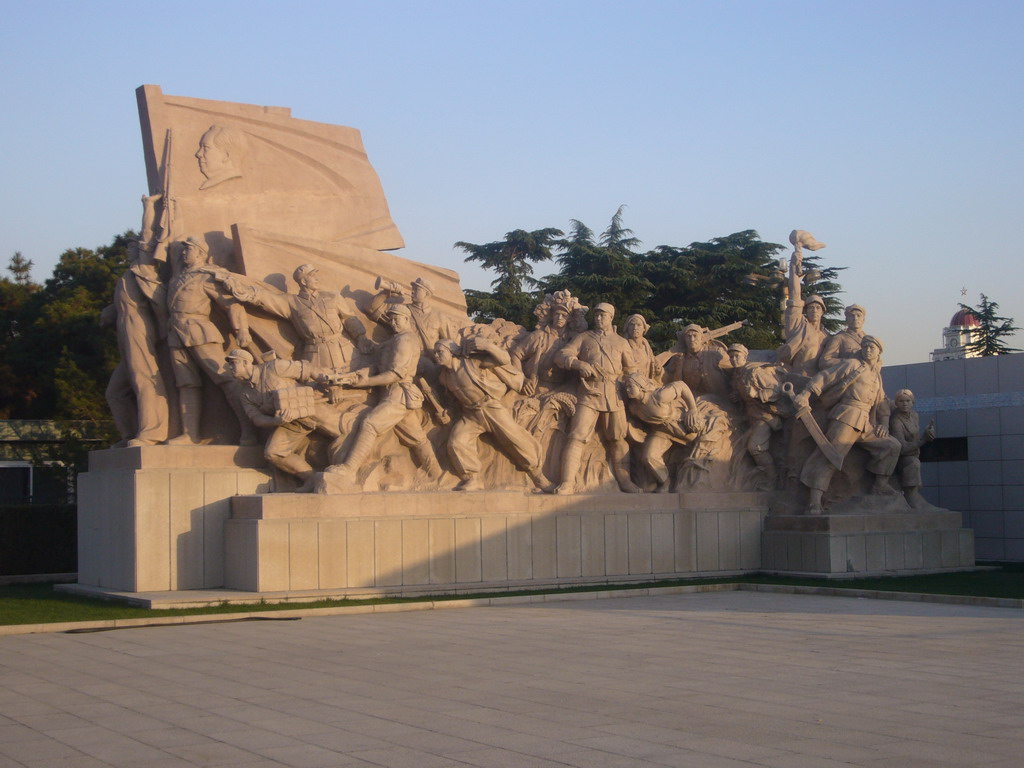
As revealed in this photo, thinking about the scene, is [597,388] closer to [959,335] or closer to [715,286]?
[715,286]

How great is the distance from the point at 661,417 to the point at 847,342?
2510 mm

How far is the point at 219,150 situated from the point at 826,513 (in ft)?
24.9

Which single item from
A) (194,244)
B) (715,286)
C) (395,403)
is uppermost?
(715,286)

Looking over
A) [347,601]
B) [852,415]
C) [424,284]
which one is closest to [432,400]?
[424,284]

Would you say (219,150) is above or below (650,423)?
above

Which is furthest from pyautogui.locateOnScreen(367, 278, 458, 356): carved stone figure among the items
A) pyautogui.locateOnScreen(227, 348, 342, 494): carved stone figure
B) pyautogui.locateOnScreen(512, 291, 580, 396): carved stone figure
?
pyautogui.locateOnScreen(227, 348, 342, 494): carved stone figure

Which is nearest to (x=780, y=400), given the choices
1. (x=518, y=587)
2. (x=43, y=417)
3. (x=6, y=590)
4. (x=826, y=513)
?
(x=826, y=513)

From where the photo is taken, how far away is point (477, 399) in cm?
1218

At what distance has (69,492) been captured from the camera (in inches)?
873

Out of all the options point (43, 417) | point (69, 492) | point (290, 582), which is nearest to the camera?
point (290, 582)

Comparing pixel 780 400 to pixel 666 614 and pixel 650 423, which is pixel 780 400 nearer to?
pixel 650 423

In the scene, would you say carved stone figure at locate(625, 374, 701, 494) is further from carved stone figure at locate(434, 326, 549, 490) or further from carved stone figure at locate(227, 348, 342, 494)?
carved stone figure at locate(227, 348, 342, 494)

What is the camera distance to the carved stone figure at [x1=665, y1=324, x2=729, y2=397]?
14.2m

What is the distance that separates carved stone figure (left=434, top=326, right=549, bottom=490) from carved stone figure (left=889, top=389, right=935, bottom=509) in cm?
430
